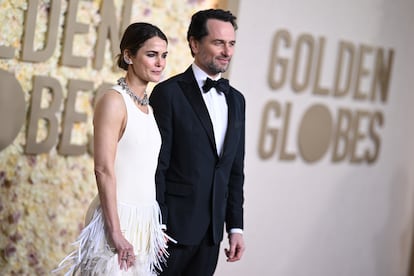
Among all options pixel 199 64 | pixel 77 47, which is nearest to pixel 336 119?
pixel 77 47

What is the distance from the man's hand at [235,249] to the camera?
9.62ft

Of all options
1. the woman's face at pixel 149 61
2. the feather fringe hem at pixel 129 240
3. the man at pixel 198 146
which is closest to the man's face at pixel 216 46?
the man at pixel 198 146

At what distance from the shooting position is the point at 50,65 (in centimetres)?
365

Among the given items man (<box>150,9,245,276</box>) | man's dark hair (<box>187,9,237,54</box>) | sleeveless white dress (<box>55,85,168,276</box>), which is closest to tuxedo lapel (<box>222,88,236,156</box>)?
man (<box>150,9,245,276</box>)

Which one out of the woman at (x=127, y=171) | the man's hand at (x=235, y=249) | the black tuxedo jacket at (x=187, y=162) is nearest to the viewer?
the woman at (x=127, y=171)

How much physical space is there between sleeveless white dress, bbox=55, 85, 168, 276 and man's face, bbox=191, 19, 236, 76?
37 cm

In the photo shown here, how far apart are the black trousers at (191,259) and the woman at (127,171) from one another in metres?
0.20

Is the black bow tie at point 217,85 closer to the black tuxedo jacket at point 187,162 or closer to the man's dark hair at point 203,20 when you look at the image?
the black tuxedo jacket at point 187,162

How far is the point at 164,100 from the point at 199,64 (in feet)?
0.68

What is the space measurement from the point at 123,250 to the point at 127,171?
243 millimetres

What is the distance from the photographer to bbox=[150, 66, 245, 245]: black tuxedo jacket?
277 cm

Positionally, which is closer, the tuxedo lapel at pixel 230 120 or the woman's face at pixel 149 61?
the woman's face at pixel 149 61

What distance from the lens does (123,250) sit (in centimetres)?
243

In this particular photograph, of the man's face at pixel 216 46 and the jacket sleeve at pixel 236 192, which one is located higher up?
the man's face at pixel 216 46
